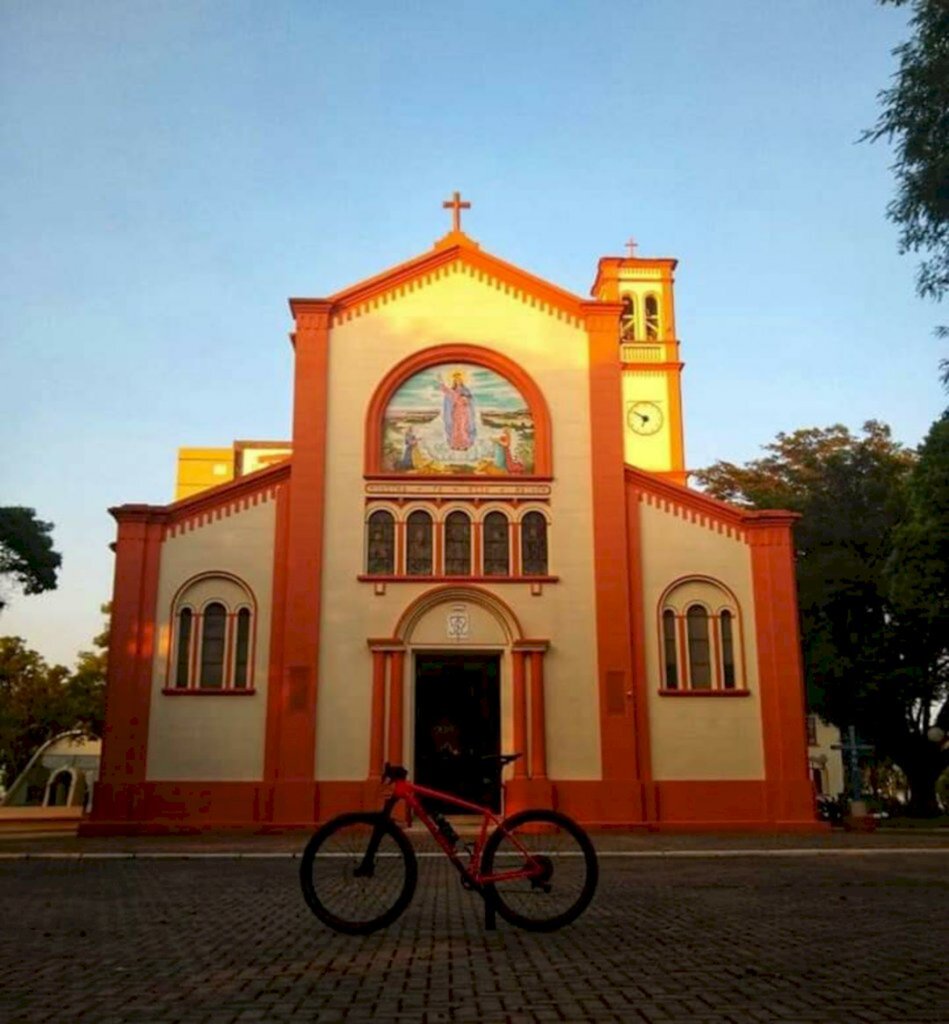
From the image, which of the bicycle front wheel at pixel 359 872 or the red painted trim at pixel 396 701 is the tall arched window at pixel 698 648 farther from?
the bicycle front wheel at pixel 359 872

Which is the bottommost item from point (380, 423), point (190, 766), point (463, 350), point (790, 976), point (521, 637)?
point (790, 976)

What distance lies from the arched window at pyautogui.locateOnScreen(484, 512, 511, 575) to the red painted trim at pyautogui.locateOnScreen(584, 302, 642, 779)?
2072 mm

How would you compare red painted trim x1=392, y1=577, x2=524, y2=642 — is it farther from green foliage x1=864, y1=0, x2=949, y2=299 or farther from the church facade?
green foliage x1=864, y1=0, x2=949, y2=299

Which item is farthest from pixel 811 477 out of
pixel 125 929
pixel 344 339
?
pixel 125 929

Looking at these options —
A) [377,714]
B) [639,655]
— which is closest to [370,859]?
[377,714]

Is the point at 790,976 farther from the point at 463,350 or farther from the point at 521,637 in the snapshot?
the point at 463,350

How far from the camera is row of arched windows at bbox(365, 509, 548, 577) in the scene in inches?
959

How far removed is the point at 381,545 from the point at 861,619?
18.4 meters

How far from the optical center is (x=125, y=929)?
7.70 metres

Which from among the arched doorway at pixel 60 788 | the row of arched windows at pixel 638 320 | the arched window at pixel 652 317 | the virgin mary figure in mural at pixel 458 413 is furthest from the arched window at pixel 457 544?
the arched doorway at pixel 60 788

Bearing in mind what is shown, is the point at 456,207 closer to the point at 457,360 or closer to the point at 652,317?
the point at 457,360

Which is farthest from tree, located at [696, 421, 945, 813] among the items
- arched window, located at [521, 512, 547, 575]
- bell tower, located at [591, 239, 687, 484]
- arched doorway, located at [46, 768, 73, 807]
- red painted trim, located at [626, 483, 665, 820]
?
arched doorway, located at [46, 768, 73, 807]

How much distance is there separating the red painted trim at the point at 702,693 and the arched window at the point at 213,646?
9.78 meters

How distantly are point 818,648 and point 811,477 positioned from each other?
23.4ft
